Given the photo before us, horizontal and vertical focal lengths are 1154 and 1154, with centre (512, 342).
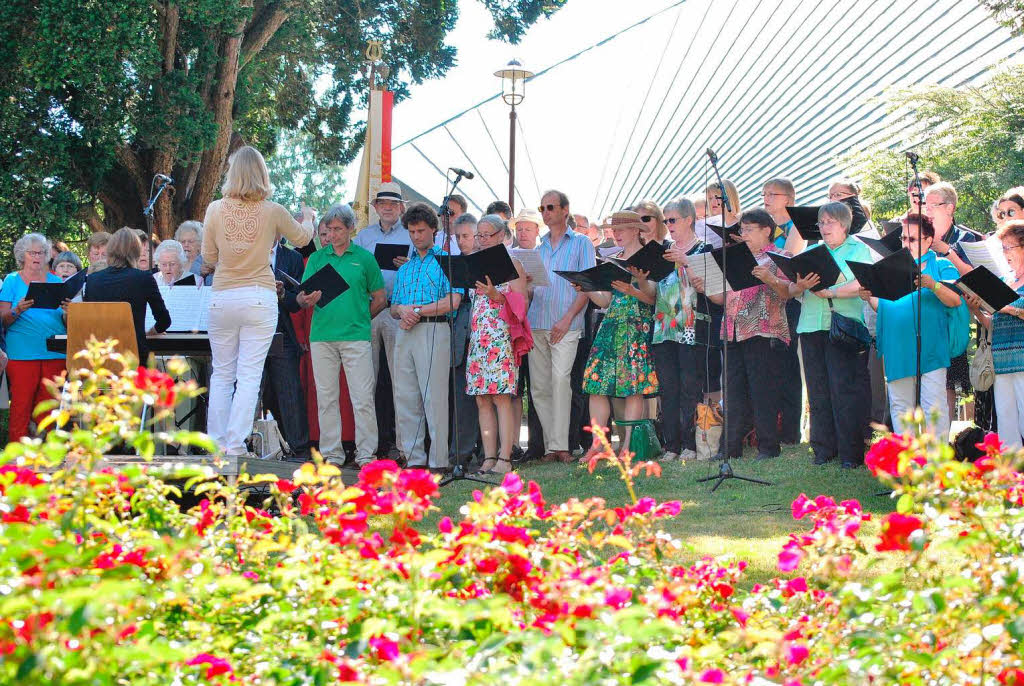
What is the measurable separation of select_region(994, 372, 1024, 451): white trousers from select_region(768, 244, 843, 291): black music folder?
117cm

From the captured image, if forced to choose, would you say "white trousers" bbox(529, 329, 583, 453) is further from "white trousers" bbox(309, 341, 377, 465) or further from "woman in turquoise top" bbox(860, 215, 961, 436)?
"woman in turquoise top" bbox(860, 215, 961, 436)

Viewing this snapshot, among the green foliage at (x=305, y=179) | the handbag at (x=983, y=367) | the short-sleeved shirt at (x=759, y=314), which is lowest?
the handbag at (x=983, y=367)

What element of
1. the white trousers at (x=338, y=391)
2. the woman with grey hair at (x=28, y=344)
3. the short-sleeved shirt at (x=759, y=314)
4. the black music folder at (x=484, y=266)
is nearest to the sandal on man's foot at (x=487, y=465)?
the white trousers at (x=338, y=391)

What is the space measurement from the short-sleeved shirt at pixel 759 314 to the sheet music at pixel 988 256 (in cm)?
147

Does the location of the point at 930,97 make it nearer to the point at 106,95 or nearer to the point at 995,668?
the point at 106,95

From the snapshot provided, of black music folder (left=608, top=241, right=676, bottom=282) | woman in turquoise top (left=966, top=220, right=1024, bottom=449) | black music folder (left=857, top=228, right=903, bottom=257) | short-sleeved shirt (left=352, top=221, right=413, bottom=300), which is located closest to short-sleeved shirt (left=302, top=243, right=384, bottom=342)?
short-sleeved shirt (left=352, top=221, right=413, bottom=300)

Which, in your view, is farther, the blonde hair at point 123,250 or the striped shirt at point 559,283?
the striped shirt at point 559,283

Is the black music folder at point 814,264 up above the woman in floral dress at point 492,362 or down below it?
above

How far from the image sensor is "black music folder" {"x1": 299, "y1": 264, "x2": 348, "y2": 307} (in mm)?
8297

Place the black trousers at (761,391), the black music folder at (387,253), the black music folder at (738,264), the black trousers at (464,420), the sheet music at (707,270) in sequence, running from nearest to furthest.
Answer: the black music folder at (738,264) → the sheet music at (707,270) → the black trousers at (761,391) → the black trousers at (464,420) → the black music folder at (387,253)

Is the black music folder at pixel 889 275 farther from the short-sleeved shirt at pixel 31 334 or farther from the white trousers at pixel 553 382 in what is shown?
the short-sleeved shirt at pixel 31 334

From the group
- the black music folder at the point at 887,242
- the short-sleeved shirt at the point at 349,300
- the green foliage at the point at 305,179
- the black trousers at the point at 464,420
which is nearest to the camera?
the black music folder at the point at 887,242

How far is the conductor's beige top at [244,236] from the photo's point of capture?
23.3 feet

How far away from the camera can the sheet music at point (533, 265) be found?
8.55 metres
